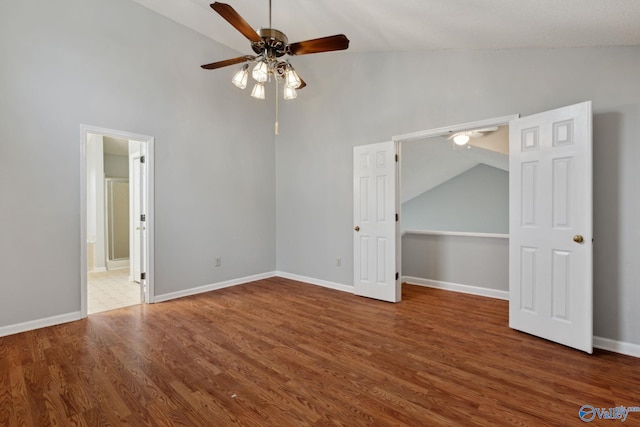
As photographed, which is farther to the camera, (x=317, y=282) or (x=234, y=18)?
(x=317, y=282)

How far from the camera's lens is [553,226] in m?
2.75

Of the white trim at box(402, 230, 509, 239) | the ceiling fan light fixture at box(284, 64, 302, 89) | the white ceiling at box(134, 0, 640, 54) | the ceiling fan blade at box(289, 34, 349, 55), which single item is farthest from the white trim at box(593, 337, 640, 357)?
the ceiling fan light fixture at box(284, 64, 302, 89)

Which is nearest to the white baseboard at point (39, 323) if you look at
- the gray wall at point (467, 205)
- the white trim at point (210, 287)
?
the white trim at point (210, 287)

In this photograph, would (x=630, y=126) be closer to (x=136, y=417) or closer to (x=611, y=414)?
(x=611, y=414)

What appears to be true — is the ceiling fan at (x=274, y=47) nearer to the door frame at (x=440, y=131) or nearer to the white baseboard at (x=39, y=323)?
the door frame at (x=440, y=131)

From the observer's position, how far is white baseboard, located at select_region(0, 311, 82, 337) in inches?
115

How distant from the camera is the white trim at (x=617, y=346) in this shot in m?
2.54

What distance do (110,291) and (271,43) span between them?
4297 millimetres

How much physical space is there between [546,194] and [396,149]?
5.63 feet

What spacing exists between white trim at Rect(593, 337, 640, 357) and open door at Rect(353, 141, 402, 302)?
1.93m

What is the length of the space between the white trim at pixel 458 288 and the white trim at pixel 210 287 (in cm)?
242

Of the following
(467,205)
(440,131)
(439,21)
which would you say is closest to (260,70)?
(439,21)

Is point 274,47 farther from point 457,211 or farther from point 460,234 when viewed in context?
point 457,211

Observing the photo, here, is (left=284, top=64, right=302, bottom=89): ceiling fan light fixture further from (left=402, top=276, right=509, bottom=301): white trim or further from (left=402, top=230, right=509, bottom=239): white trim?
(left=402, top=276, right=509, bottom=301): white trim
